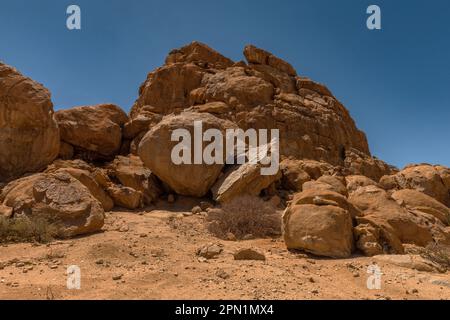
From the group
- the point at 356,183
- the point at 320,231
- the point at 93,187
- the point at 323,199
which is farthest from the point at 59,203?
the point at 356,183

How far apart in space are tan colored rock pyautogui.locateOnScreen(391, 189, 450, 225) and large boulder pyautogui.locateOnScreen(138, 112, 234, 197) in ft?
17.5

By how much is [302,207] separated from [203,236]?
7.27 feet

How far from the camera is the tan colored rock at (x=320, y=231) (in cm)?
630

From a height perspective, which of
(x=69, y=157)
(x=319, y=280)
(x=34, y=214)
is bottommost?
(x=319, y=280)

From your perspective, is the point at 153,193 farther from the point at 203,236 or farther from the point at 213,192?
the point at 203,236

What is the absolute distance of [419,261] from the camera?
585 cm

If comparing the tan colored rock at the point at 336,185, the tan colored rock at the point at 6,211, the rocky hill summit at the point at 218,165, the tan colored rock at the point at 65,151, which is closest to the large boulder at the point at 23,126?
the rocky hill summit at the point at 218,165

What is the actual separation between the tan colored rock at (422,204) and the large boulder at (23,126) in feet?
34.1

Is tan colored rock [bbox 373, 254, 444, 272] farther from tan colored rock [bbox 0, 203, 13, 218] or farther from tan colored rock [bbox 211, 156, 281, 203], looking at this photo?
tan colored rock [bbox 0, 203, 13, 218]

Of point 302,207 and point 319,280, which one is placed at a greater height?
point 302,207

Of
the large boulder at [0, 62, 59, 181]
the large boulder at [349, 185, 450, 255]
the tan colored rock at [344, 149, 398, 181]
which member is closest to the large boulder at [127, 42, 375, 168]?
the tan colored rock at [344, 149, 398, 181]

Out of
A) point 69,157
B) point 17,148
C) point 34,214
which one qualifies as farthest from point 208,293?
point 69,157
